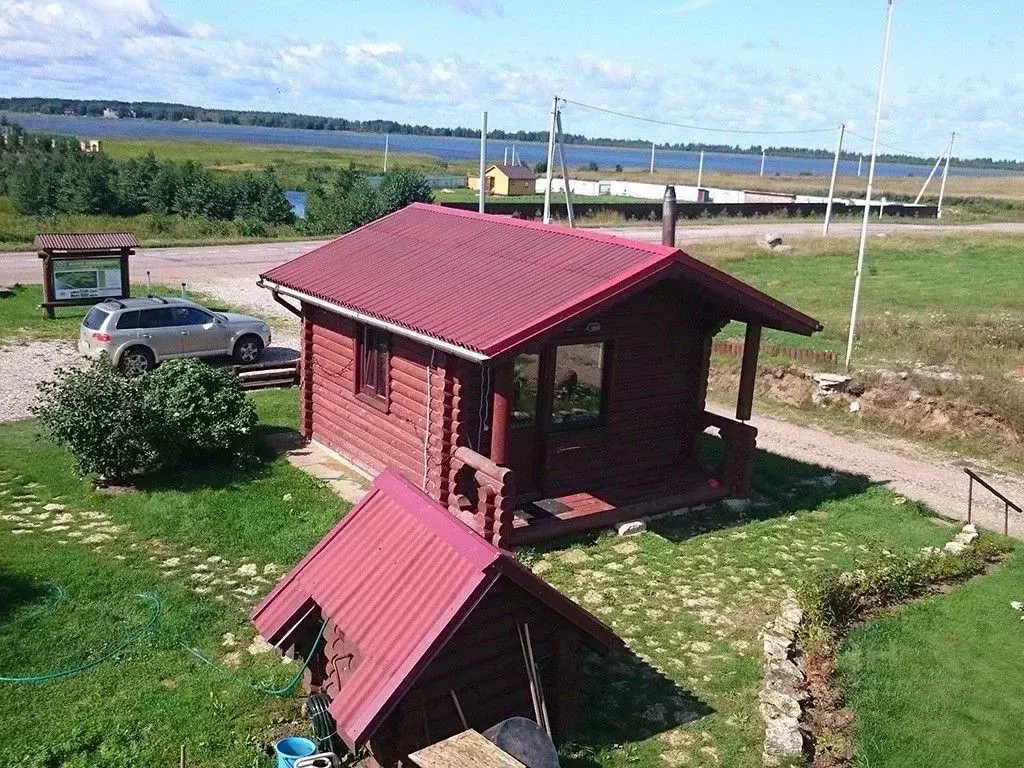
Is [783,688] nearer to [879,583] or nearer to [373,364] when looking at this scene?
[879,583]

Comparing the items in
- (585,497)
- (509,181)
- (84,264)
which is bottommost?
(585,497)

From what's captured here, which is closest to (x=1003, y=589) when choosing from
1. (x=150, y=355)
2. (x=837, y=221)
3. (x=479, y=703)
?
(x=479, y=703)

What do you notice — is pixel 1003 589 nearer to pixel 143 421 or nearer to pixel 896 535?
pixel 896 535

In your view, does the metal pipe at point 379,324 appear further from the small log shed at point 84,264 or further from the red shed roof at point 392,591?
the small log shed at point 84,264

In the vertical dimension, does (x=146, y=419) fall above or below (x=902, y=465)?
above

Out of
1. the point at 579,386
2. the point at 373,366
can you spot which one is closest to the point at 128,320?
the point at 373,366

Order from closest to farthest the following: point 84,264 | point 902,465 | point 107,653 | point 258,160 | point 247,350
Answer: point 107,653
point 902,465
point 247,350
point 84,264
point 258,160

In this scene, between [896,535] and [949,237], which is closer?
[896,535]

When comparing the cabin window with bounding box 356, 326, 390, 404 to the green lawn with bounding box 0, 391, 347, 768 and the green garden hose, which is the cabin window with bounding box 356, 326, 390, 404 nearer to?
the green lawn with bounding box 0, 391, 347, 768
